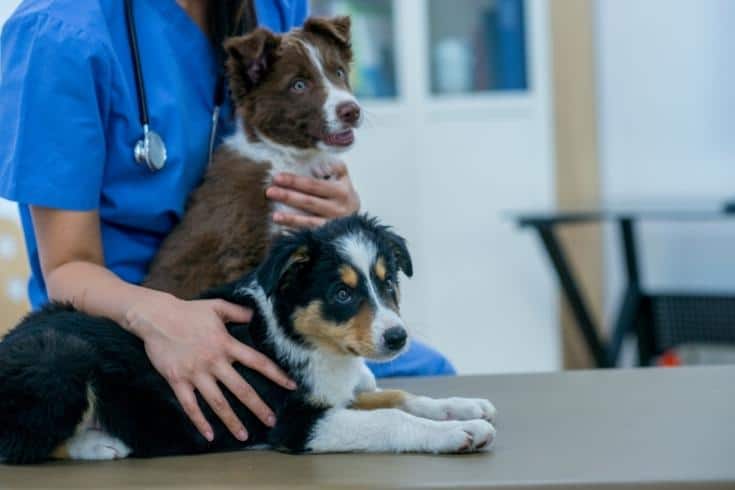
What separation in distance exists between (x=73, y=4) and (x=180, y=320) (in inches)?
19.1

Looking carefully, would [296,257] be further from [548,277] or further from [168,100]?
[548,277]

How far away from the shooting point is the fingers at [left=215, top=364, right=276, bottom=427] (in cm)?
120

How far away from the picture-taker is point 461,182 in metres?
3.52

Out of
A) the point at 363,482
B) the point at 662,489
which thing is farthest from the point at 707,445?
the point at 363,482

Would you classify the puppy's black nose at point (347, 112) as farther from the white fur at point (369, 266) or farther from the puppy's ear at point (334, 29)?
the white fur at point (369, 266)

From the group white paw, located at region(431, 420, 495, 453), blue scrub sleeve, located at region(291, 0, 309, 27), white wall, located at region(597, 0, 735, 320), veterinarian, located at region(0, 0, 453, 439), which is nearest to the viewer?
white paw, located at region(431, 420, 495, 453)

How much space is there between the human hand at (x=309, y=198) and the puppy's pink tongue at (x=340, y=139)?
6 centimetres

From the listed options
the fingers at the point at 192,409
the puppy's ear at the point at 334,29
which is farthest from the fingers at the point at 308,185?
the fingers at the point at 192,409

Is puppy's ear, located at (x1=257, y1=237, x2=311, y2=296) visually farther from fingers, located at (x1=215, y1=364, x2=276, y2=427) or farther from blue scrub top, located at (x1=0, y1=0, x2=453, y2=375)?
blue scrub top, located at (x1=0, y1=0, x2=453, y2=375)

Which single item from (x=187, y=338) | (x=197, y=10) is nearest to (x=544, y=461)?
(x=187, y=338)

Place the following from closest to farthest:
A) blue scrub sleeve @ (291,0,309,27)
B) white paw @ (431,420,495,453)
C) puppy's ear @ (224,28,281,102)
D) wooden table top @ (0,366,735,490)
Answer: wooden table top @ (0,366,735,490) → white paw @ (431,420,495,453) → puppy's ear @ (224,28,281,102) → blue scrub sleeve @ (291,0,309,27)

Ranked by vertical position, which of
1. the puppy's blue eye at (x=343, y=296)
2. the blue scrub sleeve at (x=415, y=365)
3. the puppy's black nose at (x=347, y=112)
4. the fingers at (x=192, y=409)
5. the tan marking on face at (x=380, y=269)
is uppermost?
the puppy's black nose at (x=347, y=112)

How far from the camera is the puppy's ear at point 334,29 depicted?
1640 millimetres

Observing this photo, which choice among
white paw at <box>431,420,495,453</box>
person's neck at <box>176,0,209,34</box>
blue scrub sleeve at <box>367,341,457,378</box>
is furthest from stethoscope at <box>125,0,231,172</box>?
white paw at <box>431,420,495,453</box>
